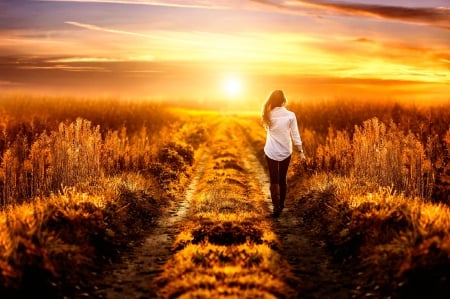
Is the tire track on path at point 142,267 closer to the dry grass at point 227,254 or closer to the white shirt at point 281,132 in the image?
the dry grass at point 227,254

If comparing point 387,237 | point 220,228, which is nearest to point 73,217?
point 220,228

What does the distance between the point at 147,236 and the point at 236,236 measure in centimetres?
229

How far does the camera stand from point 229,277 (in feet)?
28.5

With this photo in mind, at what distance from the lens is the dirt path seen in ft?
27.8

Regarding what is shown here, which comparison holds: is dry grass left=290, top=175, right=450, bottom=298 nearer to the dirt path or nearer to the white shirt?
the dirt path

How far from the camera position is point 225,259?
31.7 feet

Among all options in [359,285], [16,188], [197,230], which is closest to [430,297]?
[359,285]

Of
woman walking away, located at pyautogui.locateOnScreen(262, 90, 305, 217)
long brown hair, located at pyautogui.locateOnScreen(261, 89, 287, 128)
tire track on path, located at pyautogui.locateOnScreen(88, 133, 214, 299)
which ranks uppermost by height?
long brown hair, located at pyautogui.locateOnScreen(261, 89, 287, 128)

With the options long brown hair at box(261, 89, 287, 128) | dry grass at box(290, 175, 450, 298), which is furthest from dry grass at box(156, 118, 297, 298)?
long brown hair at box(261, 89, 287, 128)

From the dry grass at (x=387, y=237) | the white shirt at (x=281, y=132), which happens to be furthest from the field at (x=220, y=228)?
the white shirt at (x=281, y=132)

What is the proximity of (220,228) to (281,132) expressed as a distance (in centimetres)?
330

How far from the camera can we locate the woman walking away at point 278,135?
45.0 feet

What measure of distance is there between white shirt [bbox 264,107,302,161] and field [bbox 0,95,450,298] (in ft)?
5.10

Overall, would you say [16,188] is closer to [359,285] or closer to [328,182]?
[328,182]
